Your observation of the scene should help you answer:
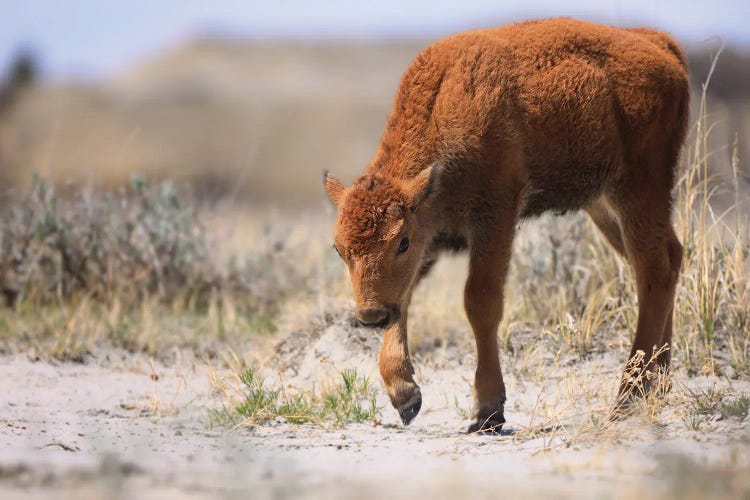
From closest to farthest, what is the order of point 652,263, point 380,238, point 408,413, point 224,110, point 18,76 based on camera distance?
point 380,238 < point 408,413 < point 652,263 < point 18,76 < point 224,110

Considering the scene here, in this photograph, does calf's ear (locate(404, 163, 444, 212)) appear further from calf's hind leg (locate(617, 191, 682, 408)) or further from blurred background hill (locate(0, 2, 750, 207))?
blurred background hill (locate(0, 2, 750, 207))

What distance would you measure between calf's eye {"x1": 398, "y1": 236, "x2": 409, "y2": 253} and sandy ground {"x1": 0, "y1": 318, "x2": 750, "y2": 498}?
101 centimetres

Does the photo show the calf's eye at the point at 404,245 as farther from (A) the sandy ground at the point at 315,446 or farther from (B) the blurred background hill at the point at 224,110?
(B) the blurred background hill at the point at 224,110

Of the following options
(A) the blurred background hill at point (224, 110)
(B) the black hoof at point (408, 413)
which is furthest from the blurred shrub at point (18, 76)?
(B) the black hoof at point (408, 413)

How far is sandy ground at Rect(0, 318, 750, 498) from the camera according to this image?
3611 mm

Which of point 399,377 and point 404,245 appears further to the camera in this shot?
point 399,377

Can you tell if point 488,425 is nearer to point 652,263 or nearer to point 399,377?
point 399,377

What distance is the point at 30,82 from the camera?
44906 millimetres

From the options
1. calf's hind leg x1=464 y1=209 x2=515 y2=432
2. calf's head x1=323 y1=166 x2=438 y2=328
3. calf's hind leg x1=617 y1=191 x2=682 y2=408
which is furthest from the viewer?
calf's hind leg x1=617 y1=191 x2=682 y2=408

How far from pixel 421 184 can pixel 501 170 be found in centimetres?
53

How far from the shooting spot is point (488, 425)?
18.1ft

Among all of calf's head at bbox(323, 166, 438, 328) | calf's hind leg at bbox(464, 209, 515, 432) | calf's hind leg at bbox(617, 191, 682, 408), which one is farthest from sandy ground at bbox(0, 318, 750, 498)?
calf's head at bbox(323, 166, 438, 328)

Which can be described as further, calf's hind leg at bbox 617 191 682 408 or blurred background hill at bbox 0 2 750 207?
blurred background hill at bbox 0 2 750 207

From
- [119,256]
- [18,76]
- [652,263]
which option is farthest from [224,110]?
[652,263]
